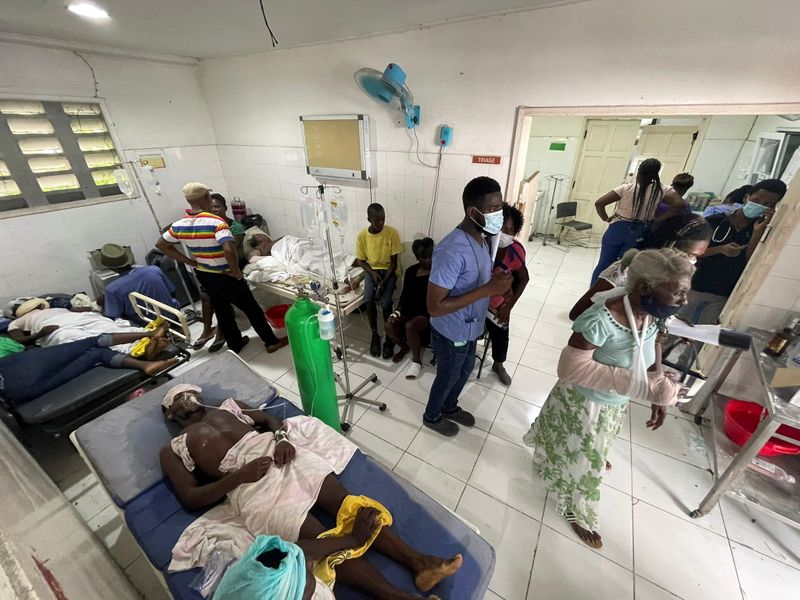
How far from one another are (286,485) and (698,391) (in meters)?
2.92

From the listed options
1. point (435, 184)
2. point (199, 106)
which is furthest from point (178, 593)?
point (199, 106)

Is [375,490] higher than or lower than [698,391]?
higher

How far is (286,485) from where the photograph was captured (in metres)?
1.44

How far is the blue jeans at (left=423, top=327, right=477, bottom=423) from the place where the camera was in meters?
1.94

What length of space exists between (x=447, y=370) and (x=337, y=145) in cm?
264

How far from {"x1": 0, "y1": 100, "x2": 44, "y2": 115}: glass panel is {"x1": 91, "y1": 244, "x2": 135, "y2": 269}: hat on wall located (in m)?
1.33

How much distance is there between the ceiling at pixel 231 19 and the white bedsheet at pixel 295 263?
1.78 metres

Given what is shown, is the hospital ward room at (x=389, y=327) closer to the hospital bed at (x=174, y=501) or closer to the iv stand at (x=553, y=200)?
the hospital bed at (x=174, y=501)

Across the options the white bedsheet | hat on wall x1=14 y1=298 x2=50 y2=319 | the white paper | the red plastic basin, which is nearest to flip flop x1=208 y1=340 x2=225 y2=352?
the white bedsheet

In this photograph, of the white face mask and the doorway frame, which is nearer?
the doorway frame

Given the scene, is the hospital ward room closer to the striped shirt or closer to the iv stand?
the striped shirt

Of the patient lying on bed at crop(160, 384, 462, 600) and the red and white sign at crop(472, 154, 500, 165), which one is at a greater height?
the red and white sign at crop(472, 154, 500, 165)

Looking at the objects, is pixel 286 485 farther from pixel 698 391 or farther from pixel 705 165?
pixel 705 165

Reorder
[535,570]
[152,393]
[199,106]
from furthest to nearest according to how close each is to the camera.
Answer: [199,106], [152,393], [535,570]
